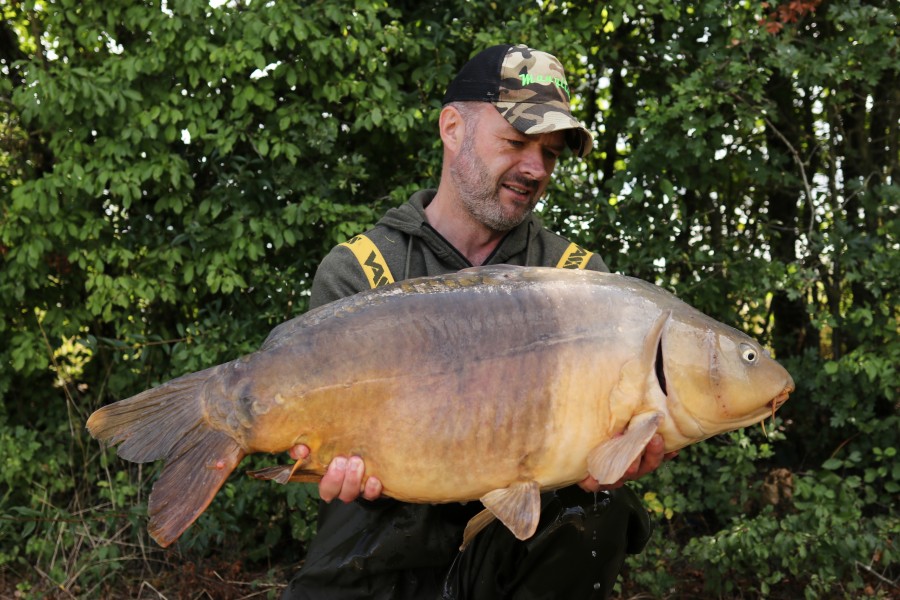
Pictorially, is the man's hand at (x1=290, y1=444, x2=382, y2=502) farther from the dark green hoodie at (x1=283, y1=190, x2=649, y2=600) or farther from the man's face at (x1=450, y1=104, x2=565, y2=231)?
the man's face at (x1=450, y1=104, x2=565, y2=231)

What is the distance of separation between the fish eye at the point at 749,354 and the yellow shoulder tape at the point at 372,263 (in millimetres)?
1021

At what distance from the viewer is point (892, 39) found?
3504mm

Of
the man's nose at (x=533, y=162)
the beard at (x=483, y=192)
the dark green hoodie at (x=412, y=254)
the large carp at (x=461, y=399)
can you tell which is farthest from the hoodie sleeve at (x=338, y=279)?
the large carp at (x=461, y=399)

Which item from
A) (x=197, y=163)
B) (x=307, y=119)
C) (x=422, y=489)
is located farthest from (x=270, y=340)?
(x=197, y=163)

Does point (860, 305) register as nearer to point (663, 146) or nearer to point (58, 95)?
point (663, 146)

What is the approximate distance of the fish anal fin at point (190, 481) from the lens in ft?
6.10

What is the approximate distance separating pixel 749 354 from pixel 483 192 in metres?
0.97

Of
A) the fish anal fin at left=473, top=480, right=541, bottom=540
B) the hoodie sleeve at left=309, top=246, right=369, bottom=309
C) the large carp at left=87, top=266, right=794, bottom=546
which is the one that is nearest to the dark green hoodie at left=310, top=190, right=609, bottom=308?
the hoodie sleeve at left=309, top=246, right=369, bottom=309

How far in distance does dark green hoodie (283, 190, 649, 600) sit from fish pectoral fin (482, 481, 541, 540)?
43 cm

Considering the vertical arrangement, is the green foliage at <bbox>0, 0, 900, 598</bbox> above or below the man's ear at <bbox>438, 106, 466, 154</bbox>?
below

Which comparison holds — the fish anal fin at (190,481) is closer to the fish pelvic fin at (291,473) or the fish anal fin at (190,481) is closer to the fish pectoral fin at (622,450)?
the fish pelvic fin at (291,473)

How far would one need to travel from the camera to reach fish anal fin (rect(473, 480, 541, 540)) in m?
1.88

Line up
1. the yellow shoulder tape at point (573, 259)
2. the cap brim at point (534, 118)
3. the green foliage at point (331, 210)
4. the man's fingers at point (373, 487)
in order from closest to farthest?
the man's fingers at point (373, 487) < the cap brim at point (534, 118) < the yellow shoulder tape at point (573, 259) < the green foliage at point (331, 210)

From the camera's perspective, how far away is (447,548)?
2479mm
